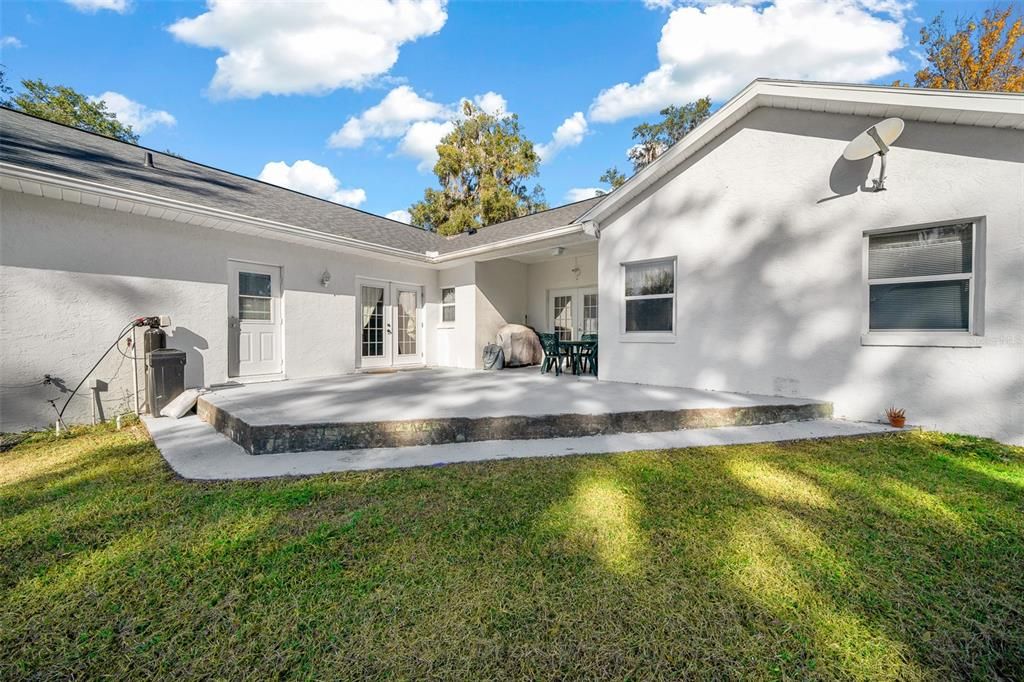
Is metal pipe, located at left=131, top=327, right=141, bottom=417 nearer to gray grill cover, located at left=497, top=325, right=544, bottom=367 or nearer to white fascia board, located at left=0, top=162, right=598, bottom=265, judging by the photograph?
white fascia board, located at left=0, top=162, right=598, bottom=265

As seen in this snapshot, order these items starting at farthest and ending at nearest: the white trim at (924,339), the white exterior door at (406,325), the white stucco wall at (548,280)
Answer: the white stucco wall at (548,280), the white exterior door at (406,325), the white trim at (924,339)

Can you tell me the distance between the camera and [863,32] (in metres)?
11.7

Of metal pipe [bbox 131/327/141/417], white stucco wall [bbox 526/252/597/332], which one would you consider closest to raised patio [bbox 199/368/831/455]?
metal pipe [bbox 131/327/141/417]

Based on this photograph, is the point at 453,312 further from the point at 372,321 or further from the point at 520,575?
the point at 520,575

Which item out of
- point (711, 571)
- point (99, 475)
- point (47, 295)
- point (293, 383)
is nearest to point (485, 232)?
point (293, 383)

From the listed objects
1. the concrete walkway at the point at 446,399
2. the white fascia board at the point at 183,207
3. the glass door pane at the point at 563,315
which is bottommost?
the concrete walkway at the point at 446,399

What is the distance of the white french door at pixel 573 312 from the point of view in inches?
402

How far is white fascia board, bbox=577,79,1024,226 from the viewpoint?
396 centimetres

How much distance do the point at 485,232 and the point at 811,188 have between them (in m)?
7.42

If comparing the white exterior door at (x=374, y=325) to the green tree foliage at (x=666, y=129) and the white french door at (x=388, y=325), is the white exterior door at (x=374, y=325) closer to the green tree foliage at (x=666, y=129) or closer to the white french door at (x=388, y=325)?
the white french door at (x=388, y=325)

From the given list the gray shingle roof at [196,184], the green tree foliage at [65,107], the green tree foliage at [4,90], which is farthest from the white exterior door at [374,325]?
the green tree foliage at [4,90]

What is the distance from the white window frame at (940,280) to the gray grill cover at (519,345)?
622 centimetres

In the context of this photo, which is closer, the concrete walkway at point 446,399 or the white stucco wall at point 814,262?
the white stucco wall at point 814,262

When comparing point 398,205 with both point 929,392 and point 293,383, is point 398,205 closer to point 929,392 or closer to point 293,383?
point 293,383
